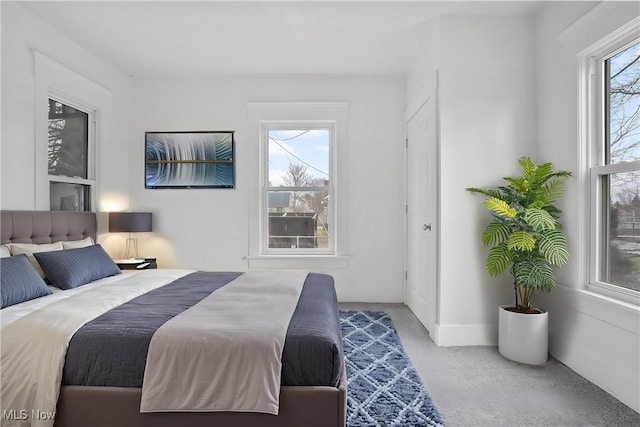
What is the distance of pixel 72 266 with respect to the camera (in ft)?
8.29

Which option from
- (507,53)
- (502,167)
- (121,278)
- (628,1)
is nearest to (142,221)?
(121,278)

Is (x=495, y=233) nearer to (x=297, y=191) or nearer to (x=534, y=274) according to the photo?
(x=534, y=274)

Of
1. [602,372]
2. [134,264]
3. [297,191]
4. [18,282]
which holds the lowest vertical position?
[602,372]

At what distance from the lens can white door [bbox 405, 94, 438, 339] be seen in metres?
3.11

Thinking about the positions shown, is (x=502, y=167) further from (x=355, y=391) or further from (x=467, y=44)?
(x=355, y=391)

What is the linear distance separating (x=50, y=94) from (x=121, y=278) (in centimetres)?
175

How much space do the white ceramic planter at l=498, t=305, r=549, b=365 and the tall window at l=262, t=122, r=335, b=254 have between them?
2.16 metres

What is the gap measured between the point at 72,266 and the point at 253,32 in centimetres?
235

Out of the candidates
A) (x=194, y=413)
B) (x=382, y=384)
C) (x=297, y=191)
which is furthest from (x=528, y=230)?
(x=297, y=191)

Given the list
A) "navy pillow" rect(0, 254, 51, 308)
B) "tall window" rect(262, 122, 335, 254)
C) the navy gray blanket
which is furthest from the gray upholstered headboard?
"tall window" rect(262, 122, 335, 254)

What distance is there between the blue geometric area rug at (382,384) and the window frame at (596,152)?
136 cm

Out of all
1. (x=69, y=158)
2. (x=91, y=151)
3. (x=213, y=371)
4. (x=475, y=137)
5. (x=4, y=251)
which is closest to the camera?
(x=213, y=371)

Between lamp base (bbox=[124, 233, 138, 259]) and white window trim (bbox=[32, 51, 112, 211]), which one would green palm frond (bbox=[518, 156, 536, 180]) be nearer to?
white window trim (bbox=[32, 51, 112, 211])

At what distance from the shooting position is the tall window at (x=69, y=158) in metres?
3.19
